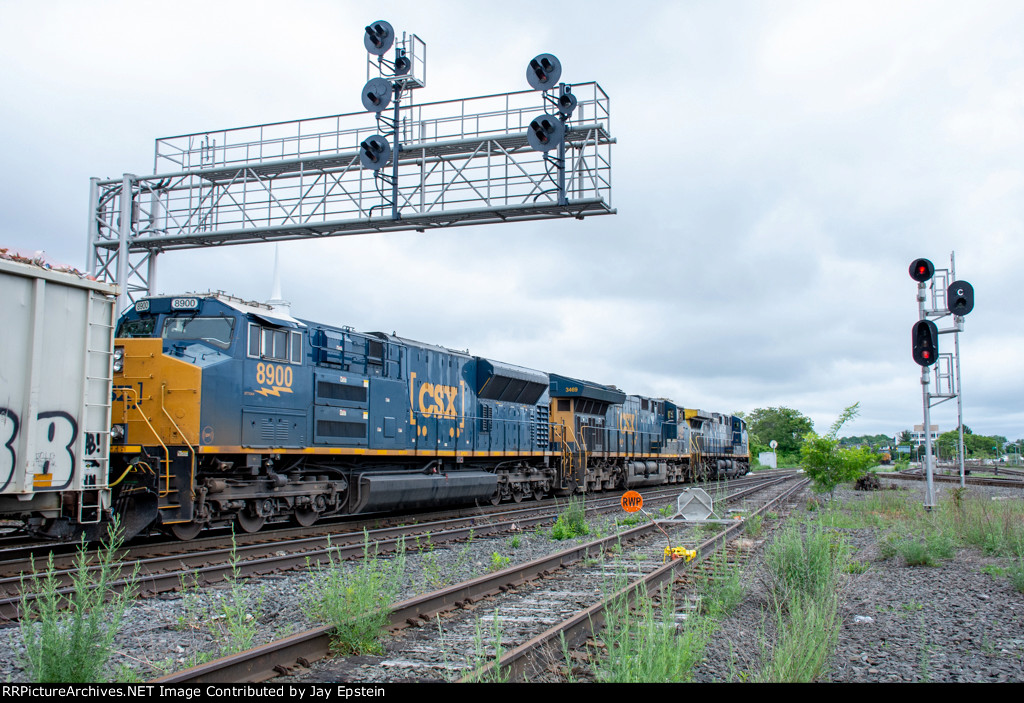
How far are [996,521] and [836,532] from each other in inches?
94.1

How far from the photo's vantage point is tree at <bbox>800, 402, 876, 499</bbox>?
20.0 m

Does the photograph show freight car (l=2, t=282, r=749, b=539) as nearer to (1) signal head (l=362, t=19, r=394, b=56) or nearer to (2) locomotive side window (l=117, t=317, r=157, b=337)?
(2) locomotive side window (l=117, t=317, r=157, b=337)

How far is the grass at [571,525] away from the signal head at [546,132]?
21.8 feet

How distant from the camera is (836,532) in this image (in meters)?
13.1

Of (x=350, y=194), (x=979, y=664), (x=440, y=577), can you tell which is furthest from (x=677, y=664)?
(x=350, y=194)

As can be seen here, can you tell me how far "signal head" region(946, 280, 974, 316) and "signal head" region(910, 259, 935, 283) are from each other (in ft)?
2.32

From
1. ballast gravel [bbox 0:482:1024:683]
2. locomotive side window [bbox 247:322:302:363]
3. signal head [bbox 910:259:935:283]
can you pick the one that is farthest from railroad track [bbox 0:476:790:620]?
signal head [bbox 910:259:935:283]

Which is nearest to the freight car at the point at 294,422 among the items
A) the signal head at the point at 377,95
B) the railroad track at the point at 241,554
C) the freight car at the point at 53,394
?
the railroad track at the point at 241,554

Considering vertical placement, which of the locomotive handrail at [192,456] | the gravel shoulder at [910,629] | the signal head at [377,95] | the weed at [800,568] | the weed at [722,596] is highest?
the signal head at [377,95]

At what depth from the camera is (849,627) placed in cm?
685

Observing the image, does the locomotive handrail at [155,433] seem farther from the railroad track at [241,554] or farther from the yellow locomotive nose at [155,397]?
the railroad track at [241,554]

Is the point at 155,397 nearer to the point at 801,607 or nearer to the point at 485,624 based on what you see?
the point at 485,624

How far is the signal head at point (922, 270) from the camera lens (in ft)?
47.1

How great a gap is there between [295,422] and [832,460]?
14387mm
